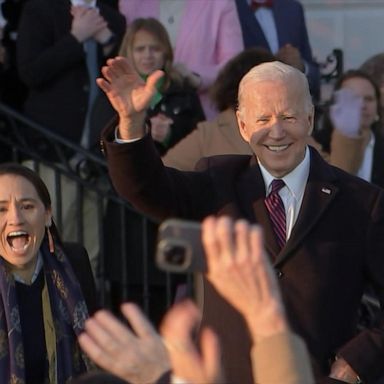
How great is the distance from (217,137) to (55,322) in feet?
5.64

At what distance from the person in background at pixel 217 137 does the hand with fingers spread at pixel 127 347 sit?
11.5 feet

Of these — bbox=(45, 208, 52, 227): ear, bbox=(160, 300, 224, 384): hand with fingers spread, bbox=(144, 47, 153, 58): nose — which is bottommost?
bbox=(160, 300, 224, 384): hand with fingers spread

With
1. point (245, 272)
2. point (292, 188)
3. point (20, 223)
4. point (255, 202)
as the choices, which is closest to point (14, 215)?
point (20, 223)

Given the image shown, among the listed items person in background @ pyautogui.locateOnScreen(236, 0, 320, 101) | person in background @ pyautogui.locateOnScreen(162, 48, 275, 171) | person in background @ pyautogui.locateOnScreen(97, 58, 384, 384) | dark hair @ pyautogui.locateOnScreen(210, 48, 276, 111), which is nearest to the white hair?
person in background @ pyautogui.locateOnScreen(97, 58, 384, 384)

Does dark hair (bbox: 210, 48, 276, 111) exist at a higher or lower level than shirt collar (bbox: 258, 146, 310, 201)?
higher

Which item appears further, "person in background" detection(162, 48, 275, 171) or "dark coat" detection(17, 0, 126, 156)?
"dark coat" detection(17, 0, 126, 156)

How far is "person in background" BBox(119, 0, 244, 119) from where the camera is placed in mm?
8234

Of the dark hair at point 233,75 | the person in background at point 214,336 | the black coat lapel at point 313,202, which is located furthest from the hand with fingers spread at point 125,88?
the dark hair at point 233,75

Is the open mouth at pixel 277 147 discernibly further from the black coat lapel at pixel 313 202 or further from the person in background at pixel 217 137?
the person in background at pixel 217 137

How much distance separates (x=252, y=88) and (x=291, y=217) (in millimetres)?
464

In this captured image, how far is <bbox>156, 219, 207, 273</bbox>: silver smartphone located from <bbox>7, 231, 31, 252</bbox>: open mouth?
8.68 ft

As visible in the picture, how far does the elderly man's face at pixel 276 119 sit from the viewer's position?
16.7ft

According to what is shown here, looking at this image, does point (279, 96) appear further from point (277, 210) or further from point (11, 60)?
point (11, 60)

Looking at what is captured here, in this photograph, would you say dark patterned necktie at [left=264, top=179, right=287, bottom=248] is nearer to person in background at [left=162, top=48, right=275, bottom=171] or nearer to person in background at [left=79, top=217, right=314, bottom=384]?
person in background at [left=162, top=48, right=275, bottom=171]
